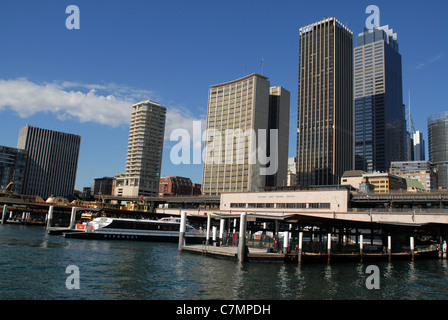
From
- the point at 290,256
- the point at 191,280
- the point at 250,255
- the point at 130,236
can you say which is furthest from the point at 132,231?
the point at 191,280

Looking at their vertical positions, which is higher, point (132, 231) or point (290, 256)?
point (132, 231)

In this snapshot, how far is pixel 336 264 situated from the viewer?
51.0 meters

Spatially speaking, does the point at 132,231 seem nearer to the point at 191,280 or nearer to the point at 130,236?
the point at 130,236

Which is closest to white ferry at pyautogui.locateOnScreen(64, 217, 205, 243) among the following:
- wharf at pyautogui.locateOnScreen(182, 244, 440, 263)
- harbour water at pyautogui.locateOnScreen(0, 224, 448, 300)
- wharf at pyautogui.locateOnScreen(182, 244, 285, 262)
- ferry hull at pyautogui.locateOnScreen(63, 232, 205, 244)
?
ferry hull at pyautogui.locateOnScreen(63, 232, 205, 244)

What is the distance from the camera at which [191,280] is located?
111 feet

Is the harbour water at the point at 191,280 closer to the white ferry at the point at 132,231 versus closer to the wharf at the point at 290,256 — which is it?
the wharf at the point at 290,256

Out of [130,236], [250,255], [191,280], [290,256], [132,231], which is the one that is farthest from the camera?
[132,231]

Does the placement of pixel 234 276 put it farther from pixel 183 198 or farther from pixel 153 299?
pixel 183 198

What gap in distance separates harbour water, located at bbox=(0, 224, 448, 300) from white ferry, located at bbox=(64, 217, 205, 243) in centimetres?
2598

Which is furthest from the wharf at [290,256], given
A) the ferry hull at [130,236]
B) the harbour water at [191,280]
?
the ferry hull at [130,236]

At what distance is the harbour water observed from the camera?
2767 centimetres

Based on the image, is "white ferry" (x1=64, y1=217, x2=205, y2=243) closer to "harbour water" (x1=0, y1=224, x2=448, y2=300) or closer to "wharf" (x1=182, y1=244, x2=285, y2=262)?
"harbour water" (x1=0, y1=224, x2=448, y2=300)

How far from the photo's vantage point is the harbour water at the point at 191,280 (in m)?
27.7

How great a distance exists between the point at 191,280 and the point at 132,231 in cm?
4952
